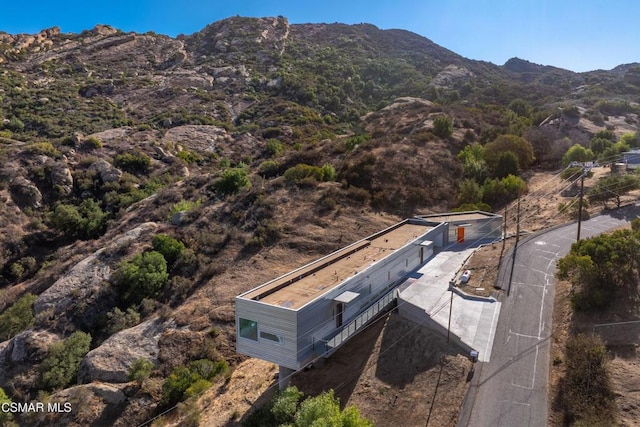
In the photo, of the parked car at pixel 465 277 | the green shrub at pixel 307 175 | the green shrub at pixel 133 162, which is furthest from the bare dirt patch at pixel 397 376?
the green shrub at pixel 133 162

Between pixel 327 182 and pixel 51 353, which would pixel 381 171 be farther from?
pixel 51 353

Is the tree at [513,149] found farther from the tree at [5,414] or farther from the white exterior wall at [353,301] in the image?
the tree at [5,414]

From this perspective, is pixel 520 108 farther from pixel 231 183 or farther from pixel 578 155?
pixel 231 183

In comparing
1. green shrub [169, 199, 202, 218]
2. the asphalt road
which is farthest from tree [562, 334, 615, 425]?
green shrub [169, 199, 202, 218]

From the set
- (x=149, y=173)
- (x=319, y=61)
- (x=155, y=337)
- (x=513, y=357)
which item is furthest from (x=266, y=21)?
(x=513, y=357)

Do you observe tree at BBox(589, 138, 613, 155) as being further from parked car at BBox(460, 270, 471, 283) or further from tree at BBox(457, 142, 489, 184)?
parked car at BBox(460, 270, 471, 283)

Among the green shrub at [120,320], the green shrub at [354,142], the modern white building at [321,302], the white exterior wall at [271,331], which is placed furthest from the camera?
the green shrub at [354,142]
